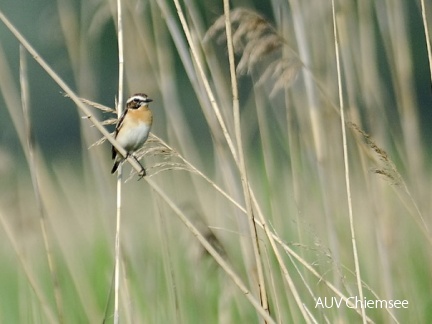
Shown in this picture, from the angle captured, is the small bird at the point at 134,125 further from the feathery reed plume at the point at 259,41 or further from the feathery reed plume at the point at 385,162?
the feathery reed plume at the point at 385,162

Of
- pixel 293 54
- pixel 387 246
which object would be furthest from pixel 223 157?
pixel 387 246

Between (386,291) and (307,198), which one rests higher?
(307,198)

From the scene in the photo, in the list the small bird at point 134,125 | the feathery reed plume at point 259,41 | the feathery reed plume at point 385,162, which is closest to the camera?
the feathery reed plume at point 385,162

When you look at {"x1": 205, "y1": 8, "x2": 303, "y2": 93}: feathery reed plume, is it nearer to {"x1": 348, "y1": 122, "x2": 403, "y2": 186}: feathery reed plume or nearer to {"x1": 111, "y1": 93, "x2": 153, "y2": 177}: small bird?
{"x1": 348, "y1": 122, "x2": 403, "y2": 186}: feathery reed plume

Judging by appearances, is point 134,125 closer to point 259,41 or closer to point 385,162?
point 259,41

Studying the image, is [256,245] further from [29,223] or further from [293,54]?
[29,223]

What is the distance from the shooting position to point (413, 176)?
9.93 ft

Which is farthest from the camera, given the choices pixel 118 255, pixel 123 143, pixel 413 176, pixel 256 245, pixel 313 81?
pixel 123 143

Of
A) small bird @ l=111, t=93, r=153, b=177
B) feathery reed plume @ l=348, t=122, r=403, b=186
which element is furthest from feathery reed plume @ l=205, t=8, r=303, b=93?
small bird @ l=111, t=93, r=153, b=177

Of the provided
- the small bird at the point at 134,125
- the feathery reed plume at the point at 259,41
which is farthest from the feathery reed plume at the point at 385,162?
the small bird at the point at 134,125

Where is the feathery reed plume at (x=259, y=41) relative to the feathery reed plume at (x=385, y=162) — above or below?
above

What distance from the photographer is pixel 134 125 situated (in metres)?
3.42

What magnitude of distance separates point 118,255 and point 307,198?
89 cm

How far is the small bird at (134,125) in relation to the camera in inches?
132
